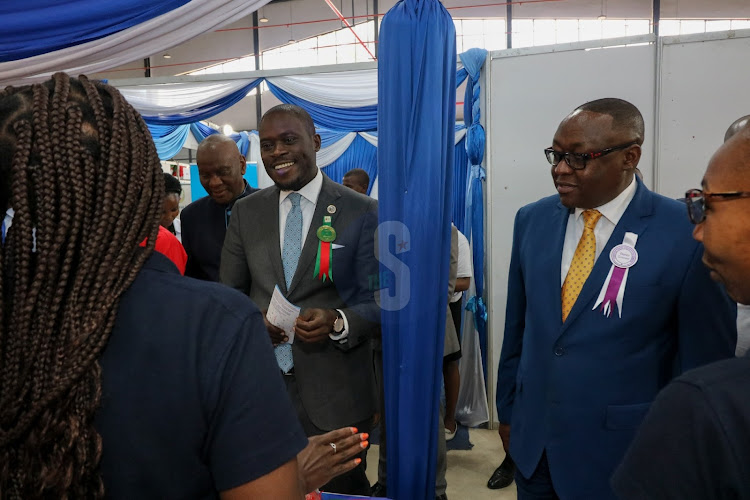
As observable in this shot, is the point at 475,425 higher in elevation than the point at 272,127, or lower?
lower

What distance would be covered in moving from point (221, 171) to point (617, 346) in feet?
7.14

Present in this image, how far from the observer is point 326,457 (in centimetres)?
119

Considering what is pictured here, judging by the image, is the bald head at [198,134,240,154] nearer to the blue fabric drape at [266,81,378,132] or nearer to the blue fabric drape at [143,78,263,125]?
the blue fabric drape at [143,78,263,125]

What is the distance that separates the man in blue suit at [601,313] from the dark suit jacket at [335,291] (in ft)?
1.82

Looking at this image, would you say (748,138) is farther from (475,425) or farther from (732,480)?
(475,425)

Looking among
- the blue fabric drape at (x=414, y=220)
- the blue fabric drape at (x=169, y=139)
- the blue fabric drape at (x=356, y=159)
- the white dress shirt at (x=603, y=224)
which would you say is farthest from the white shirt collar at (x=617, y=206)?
the blue fabric drape at (x=356, y=159)

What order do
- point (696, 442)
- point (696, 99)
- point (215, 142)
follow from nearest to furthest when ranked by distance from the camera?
point (696, 442) → point (215, 142) → point (696, 99)

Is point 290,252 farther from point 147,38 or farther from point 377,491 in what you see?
point 377,491

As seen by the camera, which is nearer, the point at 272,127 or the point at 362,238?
the point at 362,238

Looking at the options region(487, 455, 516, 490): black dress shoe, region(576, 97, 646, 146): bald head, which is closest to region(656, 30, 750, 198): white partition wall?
region(487, 455, 516, 490): black dress shoe

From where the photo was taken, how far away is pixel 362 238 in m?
1.99

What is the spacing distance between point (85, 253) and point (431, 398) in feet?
4.78

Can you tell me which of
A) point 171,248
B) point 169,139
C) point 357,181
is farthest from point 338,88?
point 169,139

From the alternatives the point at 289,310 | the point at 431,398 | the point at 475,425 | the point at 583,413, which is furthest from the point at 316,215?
the point at 475,425
